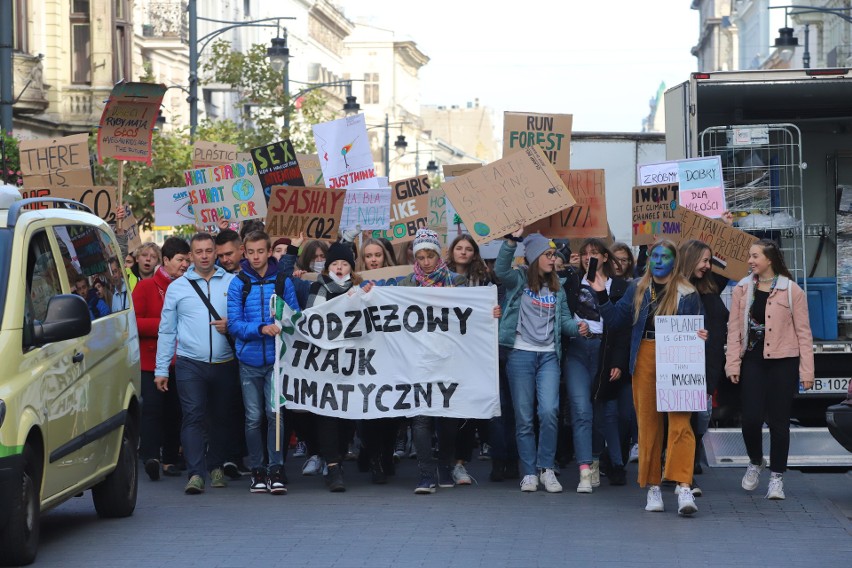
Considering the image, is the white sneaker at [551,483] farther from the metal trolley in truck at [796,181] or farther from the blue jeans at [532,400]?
the metal trolley in truck at [796,181]

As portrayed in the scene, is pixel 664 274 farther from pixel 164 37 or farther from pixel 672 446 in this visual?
pixel 164 37

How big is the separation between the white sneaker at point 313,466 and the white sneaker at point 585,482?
7.10 feet

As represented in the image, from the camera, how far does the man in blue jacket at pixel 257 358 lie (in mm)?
11094

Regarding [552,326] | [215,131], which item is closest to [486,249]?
[552,326]

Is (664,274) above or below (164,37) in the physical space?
below

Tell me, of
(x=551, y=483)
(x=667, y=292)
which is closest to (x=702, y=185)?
(x=667, y=292)

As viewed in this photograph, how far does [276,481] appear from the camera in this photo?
11125 millimetres

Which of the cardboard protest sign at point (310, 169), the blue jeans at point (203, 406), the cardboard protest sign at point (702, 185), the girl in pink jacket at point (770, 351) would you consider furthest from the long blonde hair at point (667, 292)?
the cardboard protest sign at point (310, 169)

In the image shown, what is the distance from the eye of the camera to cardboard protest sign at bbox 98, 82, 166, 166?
52.4ft

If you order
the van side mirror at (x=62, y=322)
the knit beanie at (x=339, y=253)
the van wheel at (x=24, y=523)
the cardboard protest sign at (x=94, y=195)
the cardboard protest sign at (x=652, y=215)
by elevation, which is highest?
the cardboard protest sign at (x=94, y=195)

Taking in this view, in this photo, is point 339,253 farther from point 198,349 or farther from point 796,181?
point 796,181

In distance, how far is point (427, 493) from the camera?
11055mm

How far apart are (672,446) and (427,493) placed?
1828 millimetres

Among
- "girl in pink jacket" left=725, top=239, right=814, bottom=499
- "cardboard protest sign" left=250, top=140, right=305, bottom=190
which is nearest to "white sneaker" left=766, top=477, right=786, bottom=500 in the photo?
"girl in pink jacket" left=725, top=239, right=814, bottom=499
